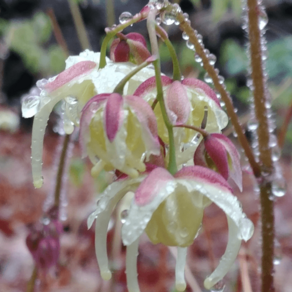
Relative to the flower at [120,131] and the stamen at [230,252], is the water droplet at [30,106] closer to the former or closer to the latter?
the flower at [120,131]

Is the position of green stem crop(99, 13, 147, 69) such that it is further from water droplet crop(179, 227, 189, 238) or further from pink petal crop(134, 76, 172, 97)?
water droplet crop(179, 227, 189, 238)

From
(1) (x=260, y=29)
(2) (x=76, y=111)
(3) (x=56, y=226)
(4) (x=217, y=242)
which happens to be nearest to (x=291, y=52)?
(4) (x=217, y=242)

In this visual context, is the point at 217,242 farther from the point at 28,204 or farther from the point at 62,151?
→ the point at 62,151

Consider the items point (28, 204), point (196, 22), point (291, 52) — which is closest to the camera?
point (291, 52)

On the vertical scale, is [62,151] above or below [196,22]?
below

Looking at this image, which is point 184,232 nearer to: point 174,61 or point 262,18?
point 174,61

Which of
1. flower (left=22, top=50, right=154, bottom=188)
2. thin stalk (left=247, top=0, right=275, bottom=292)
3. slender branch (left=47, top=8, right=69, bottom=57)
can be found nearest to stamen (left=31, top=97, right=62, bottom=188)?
flower (left=22, top=50, right=154, bottom=188)

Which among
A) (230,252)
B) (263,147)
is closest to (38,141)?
(230,252)

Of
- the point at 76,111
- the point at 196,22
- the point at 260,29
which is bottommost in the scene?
the point at 76,111
